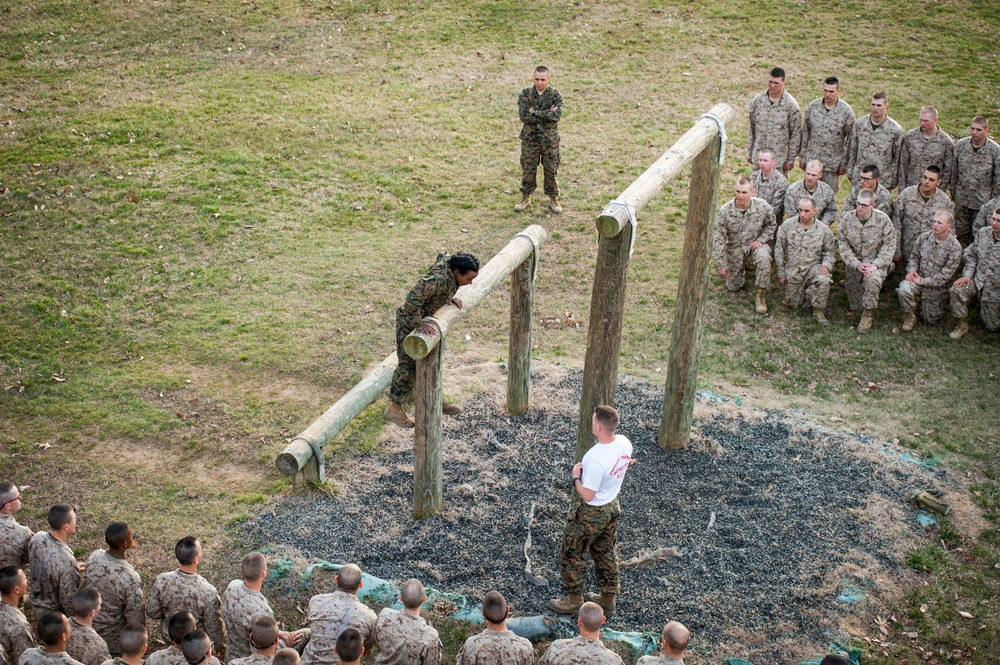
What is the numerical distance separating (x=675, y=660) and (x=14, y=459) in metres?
7.19

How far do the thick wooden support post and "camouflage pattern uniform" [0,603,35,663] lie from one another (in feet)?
11.1

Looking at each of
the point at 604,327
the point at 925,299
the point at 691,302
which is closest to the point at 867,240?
the point at 925,299

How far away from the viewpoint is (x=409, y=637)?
269 inches

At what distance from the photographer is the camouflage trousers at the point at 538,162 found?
595 inches

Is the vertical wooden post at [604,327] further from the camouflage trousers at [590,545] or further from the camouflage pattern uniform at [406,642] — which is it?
the camouflage pattern uniform at [406,642]

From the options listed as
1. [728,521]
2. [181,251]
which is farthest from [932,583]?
[181,251]

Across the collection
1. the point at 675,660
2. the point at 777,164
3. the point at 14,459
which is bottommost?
the point at 14,459

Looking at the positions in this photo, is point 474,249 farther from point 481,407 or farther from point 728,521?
point 728,521

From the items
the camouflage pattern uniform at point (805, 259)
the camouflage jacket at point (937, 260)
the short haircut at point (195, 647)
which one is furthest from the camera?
the camouflage pattern uniform at point (805, 259)

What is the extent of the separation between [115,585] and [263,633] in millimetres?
1758

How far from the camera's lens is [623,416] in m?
10.5

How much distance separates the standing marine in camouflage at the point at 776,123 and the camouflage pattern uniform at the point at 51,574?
11253 millimetres

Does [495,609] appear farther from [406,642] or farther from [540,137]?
[540,137]

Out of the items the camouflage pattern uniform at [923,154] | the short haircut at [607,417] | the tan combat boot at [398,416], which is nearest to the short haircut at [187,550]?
the short haircut at [607,417]
